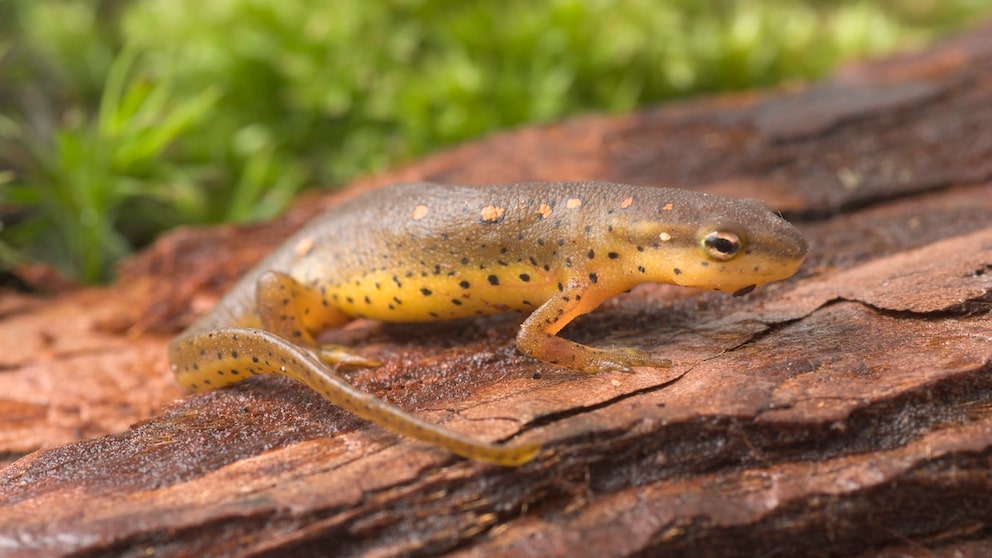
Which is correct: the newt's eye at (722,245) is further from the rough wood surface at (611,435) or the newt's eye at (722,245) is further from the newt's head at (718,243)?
the rough wood surface at (611,435)

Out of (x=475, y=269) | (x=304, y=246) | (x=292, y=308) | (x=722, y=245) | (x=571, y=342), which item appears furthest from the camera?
(x=304, y=246)

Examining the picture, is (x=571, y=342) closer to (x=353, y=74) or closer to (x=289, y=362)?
A: (x=289, y=362)

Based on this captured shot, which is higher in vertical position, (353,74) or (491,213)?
(353,74)

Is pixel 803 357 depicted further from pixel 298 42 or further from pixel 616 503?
pixel 298 42

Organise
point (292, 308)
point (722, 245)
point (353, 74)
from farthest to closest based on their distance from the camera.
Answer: point (353, 74) < point (292, 308) < point (722, 245)

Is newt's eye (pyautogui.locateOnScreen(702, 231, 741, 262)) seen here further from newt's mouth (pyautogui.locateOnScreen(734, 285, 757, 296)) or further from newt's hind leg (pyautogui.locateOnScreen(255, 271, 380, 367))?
newt's hind leg (pyautogui.locateOnScreen(255, 271, 380, 367))

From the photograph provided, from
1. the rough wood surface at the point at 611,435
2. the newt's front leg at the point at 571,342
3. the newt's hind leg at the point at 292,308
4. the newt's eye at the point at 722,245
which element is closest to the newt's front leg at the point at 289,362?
the newt's hind leg at the point at 292,308

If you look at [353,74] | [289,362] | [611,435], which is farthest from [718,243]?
[353,74]

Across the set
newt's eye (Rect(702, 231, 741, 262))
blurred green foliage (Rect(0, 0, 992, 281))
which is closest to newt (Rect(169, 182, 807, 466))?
newt's eye (Rect(702, 231, 741, 262))

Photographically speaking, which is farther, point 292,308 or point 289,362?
point 292,308
